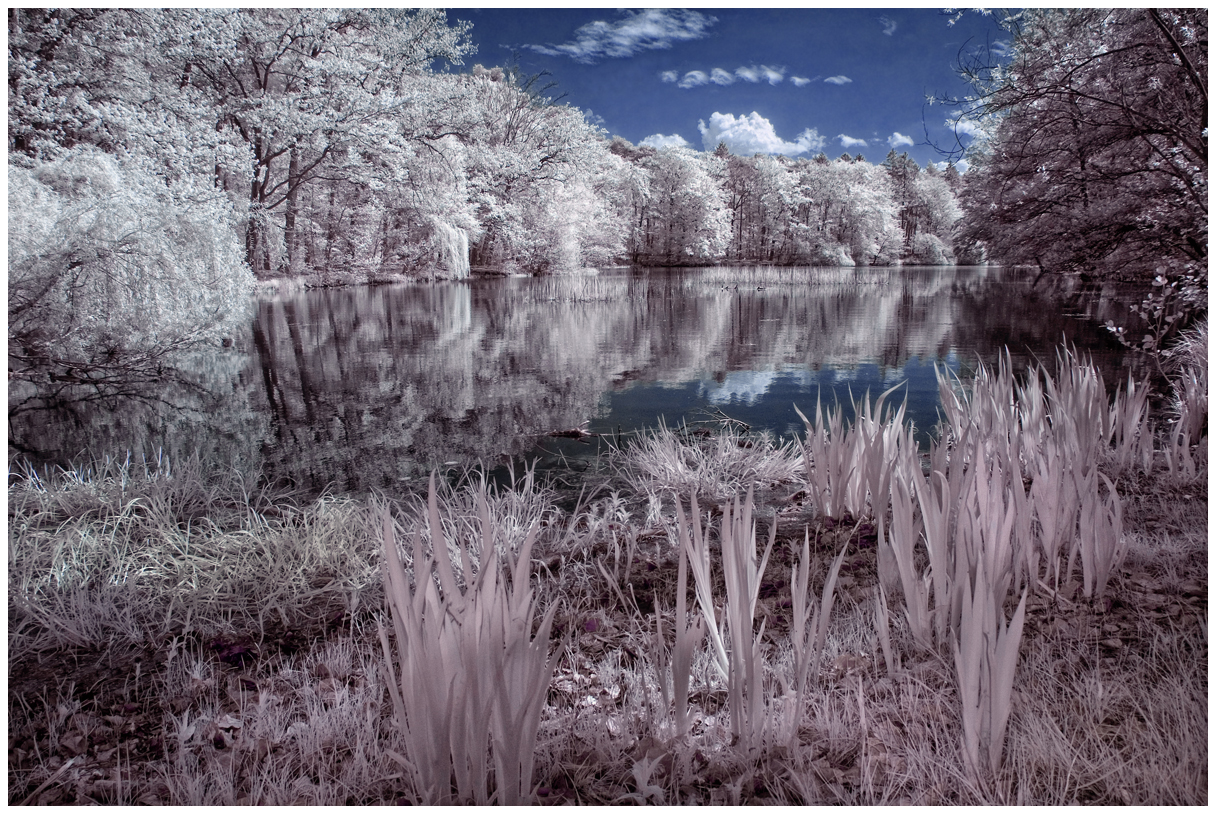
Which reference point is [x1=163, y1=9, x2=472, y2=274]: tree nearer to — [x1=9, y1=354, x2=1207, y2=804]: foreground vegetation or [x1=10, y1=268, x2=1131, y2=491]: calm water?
[x1=10, y1=268, x2=1131, y2=491]: calm water

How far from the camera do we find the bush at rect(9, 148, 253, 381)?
5426 mm

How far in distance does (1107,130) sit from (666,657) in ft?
18.2

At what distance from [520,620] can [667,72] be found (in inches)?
97.4

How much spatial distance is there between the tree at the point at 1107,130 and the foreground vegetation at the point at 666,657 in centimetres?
227

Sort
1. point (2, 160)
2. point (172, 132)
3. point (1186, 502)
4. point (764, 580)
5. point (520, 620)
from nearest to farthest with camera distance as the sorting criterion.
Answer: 1. point (520, 620)
2. point (2, 160)
3. point (764, 580)
4. point (1186, 502)
5. point (172, 132)

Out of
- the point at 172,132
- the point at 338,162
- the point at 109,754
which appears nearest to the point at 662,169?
the point at 338,162

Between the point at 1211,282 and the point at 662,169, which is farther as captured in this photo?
the point at 662,169

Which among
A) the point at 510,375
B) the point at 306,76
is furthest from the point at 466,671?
the point at 306,76

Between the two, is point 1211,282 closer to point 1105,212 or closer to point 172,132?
A: point 1105,212

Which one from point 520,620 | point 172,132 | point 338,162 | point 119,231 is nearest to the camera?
point 520,620

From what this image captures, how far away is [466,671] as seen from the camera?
1097mm

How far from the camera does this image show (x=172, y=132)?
34.0ft

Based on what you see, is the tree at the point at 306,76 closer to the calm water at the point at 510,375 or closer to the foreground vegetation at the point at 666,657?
the calm water at the point at 510,375

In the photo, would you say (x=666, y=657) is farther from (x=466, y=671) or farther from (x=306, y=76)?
(x=306, y=76)
